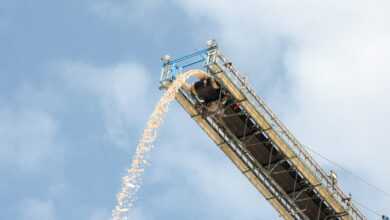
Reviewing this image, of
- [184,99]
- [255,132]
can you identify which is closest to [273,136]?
[255,132]

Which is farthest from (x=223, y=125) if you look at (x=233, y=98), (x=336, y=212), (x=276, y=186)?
(x=336, y=212)

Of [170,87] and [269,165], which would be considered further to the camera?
[269,165]

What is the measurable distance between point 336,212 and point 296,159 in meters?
4.76

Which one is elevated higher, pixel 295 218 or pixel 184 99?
pixel 184 99

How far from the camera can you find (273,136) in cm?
5006

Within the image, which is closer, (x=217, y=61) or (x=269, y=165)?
(x=217, y=61)

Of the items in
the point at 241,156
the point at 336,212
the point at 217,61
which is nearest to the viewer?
Answer: the point at 217,61

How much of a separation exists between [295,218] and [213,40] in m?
11.5

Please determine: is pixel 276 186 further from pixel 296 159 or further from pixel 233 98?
pixel 233 98

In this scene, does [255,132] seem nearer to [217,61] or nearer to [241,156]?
[241,156]

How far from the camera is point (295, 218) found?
52656 millimetres

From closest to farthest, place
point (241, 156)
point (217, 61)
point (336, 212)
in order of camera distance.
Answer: point (217, 61), point (241, 156), point (336, 212)

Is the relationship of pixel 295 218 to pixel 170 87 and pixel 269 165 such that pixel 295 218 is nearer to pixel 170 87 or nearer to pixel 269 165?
pixel 269 165

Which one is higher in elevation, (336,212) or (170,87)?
(170,87)
